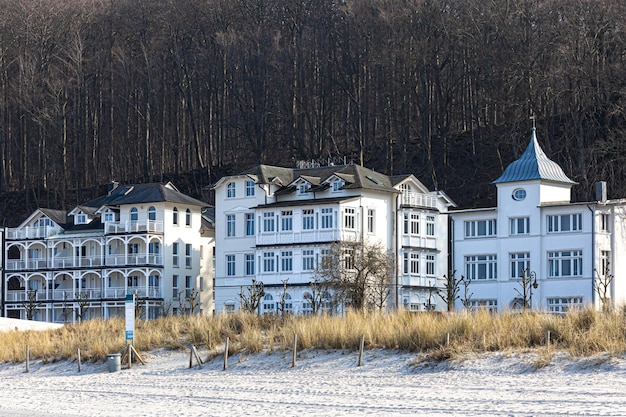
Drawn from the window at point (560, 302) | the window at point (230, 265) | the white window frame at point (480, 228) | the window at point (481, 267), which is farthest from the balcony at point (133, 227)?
the window at point (560, 302)

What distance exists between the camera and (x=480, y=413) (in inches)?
1172

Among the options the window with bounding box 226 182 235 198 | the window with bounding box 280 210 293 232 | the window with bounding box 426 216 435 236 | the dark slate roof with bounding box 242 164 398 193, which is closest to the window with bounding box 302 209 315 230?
the window with bounding box 280 210 293 232

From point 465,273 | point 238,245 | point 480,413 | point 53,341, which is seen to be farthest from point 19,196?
point 480,413

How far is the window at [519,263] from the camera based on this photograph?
70.2 m

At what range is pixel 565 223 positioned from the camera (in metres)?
69.4

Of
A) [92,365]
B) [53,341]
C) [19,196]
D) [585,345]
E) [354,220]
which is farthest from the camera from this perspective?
[19,196]

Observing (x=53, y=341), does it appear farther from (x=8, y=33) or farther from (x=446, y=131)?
(x=8, y=33)

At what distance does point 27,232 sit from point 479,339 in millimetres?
55696

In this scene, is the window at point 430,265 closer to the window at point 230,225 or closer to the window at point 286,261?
the window at point 286,261

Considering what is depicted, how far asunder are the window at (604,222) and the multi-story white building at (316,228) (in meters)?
11.3

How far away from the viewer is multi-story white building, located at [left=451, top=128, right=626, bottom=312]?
6850cm

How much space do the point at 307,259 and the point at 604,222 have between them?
17.6 meters

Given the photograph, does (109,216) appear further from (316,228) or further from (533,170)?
(533,170)

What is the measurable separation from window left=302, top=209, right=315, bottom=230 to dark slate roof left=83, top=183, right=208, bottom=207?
37.5 feet
